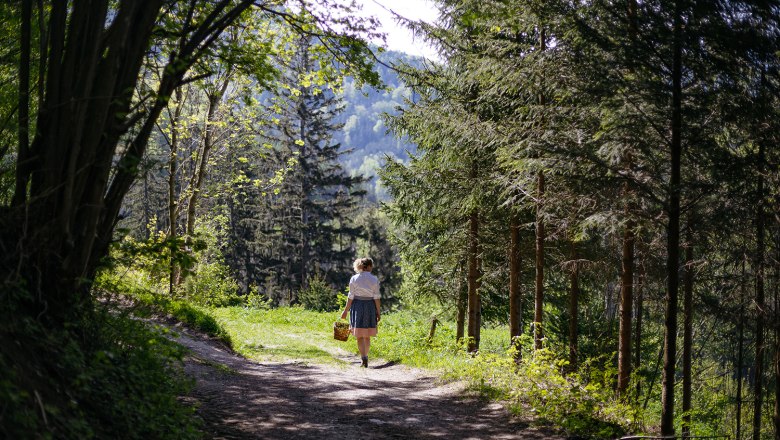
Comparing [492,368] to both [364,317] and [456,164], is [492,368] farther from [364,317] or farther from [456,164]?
[456,164]

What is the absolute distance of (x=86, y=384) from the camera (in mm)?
3561

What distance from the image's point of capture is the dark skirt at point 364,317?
10641 millimetres

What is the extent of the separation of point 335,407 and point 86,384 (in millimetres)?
3566

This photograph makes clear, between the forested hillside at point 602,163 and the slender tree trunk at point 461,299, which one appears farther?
the slender tree trunk at point 461,299

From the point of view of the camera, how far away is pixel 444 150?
456 inches

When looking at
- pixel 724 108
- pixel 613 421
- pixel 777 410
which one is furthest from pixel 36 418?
pixel 777 410

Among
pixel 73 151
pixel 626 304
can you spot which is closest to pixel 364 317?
pixel 626 304

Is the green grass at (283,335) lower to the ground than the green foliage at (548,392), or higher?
lower

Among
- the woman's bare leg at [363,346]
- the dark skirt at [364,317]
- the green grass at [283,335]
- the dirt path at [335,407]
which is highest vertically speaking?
the dark skirt at [364,317]

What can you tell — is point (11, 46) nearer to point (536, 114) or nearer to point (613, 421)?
point (536, 114)

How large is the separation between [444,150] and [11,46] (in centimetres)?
715

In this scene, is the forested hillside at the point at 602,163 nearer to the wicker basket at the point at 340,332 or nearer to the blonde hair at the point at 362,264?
the wicker basket at the point at 340,332

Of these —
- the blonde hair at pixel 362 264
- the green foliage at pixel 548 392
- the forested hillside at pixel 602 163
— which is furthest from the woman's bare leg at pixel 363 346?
the forested hillside at pixel 602 163

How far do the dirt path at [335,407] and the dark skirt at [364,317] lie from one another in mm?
1220
